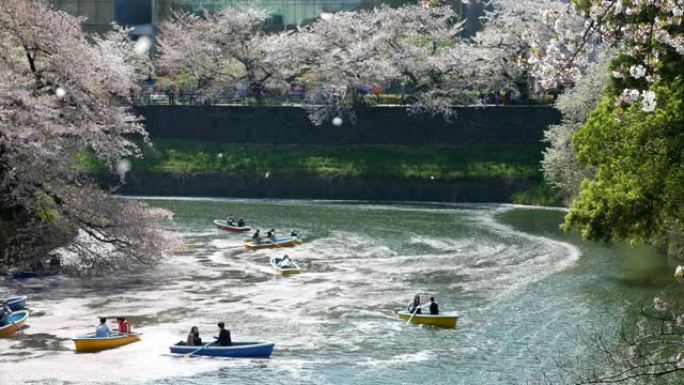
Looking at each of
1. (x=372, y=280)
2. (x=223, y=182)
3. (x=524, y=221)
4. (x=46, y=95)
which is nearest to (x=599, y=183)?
(x=372, y=280)

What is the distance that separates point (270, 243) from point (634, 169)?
22.1m

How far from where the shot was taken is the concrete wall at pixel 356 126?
261 ft

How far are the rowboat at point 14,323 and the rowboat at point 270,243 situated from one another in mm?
18893

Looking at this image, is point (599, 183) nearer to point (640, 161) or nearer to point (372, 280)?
point (640, 161)

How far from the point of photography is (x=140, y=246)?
43594 mm

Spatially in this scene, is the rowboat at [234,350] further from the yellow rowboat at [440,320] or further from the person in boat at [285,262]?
the person in boat at [285,262]

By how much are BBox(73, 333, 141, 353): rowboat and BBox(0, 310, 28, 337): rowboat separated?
8.91 feet

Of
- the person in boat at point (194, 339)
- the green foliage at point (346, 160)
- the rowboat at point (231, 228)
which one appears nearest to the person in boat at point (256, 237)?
the rowboat at point (231, 228)

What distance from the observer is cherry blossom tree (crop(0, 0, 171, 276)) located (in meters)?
40.8

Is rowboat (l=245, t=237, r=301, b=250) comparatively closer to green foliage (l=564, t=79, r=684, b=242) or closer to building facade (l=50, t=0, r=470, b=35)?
green foliage (l=564, t=79, r=684, b=242)

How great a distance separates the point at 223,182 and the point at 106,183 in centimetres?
780

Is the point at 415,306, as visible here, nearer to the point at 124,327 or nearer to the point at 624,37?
the point at 124,327

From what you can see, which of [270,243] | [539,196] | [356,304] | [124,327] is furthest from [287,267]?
[539,196]

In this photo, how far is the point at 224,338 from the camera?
32.5 m
